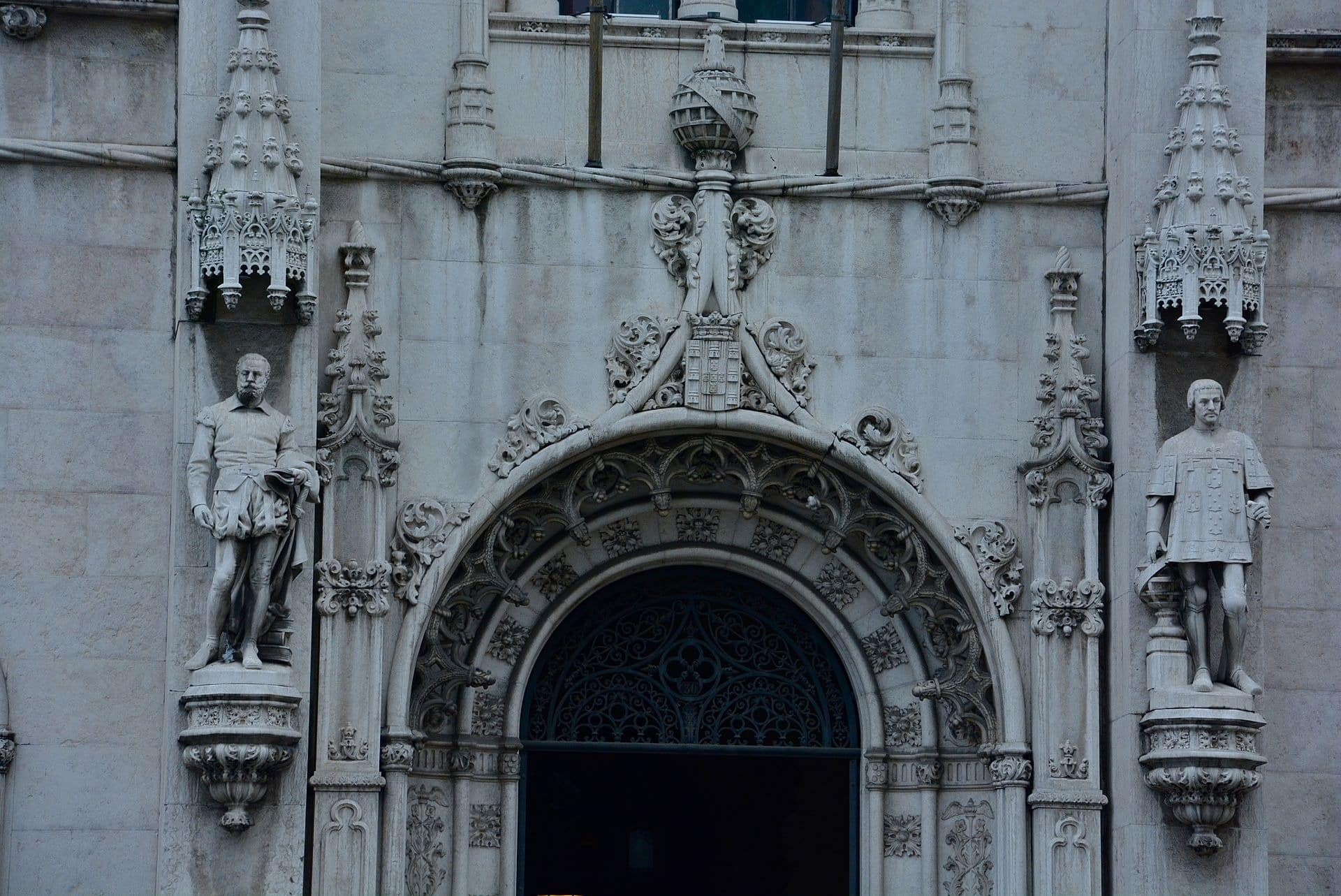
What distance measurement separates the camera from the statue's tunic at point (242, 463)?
2050cm

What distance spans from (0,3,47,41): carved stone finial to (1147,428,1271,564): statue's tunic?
25.4 feet

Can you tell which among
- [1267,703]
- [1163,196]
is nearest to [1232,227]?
[1163,196]

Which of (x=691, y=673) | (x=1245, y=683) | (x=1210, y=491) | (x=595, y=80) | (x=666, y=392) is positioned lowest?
(x=1245, y=683)

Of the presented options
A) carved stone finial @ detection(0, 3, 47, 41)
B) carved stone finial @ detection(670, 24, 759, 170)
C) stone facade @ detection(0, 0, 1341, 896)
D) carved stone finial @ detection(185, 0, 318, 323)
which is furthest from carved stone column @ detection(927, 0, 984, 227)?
carved stone finial @ detection(0, 3, 47, 41)

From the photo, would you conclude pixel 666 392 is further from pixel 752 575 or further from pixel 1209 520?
pixel 1209 520

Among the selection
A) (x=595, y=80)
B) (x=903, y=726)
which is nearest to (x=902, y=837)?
(x=903, y=726)

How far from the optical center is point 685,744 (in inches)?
888

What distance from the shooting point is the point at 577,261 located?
72.7 ft

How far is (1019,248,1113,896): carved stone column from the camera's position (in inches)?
851

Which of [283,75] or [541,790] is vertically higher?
[283,75]

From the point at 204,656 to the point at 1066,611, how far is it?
5.55 m

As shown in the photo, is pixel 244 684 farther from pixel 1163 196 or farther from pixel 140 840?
pixel 1163 196

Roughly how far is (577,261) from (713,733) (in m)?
3.30

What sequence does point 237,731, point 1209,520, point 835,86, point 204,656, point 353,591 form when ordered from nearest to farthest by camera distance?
point 237,731 < point 204,656 < point 1209,520 < point 353,591 < point 835,86
